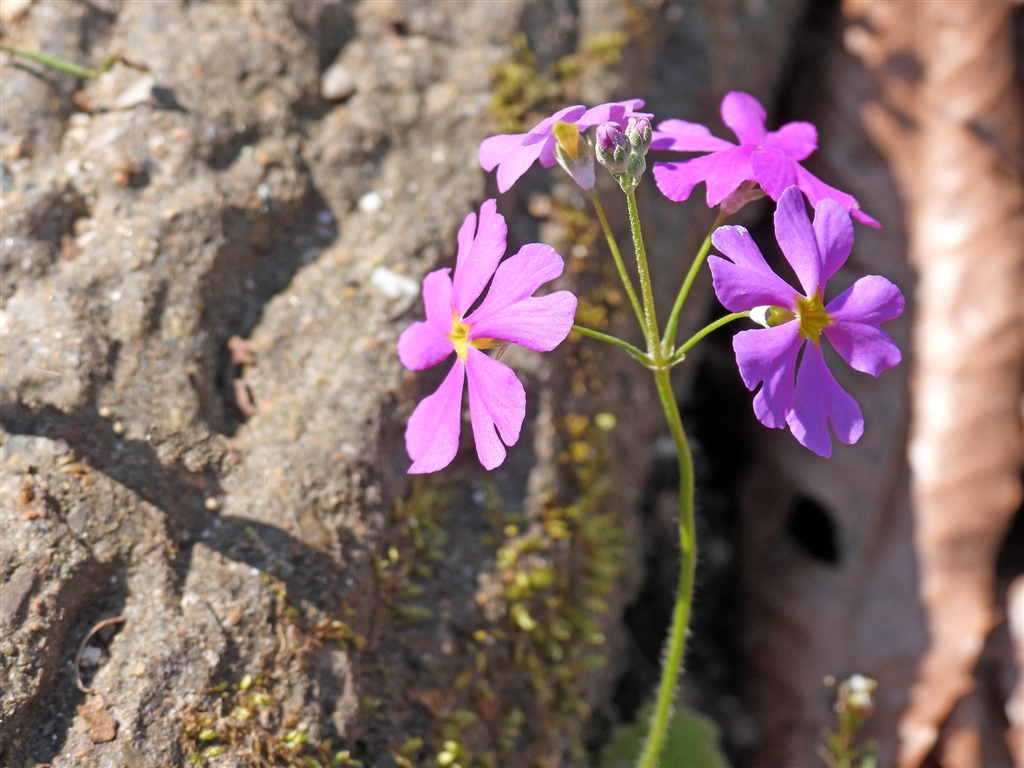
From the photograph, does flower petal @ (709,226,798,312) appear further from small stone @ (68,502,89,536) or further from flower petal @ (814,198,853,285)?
small stone @ (68,502,89,536)

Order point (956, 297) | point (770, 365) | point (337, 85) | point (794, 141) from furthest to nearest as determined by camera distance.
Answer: point (956, 297), point (337, 85), point (794, 141), point (770, 365)

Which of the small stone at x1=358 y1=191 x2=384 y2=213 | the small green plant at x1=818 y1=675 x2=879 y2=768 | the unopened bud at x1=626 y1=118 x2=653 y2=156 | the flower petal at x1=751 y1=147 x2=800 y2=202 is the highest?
the unopened bud at x1=626 y1=118 x2=653 y2=156

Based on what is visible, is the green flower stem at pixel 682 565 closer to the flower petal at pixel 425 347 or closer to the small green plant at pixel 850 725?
the flower petal at pixel 425 347

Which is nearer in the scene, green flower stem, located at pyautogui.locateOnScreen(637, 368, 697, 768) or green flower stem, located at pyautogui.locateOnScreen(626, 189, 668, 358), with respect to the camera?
green flower stem, located at pyautogui.locateOnScreen(626, 189, 668, 358)

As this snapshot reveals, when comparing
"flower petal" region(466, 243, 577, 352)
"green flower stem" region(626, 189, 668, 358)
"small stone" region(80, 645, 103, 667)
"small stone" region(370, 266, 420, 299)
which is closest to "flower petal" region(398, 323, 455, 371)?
"flower petal" region(466, 243, 577, 352)

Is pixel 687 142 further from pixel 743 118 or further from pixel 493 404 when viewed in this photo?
pixel 493 404

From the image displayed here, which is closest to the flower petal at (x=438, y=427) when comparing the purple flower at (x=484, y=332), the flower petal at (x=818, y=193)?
the purple flower at (x=484, y=332)

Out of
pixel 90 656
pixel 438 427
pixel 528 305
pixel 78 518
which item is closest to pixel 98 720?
pixel 90 656
